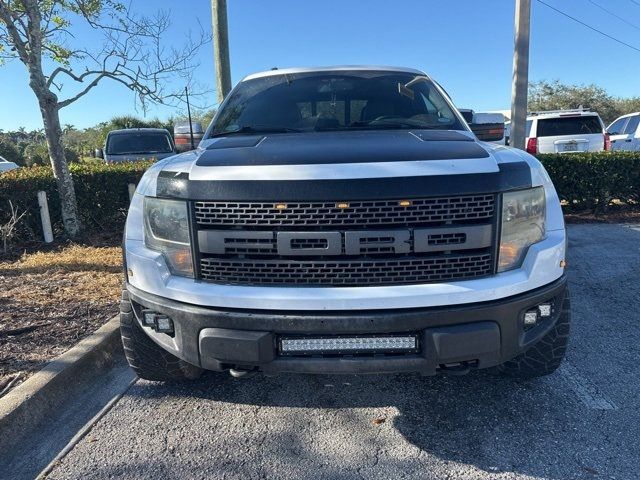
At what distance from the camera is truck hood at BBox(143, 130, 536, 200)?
2.25 meters

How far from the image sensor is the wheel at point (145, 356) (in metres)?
2.74

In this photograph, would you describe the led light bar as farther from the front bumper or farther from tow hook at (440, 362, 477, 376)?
tow hook at (440, 362, 477, 376)

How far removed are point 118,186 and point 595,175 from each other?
8033mm

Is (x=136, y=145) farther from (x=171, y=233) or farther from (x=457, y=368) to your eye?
(x=457, y=368)

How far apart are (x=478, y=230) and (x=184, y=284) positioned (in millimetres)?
1399

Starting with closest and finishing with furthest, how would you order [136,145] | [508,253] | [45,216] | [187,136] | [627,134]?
[508,253], [187,136], [45,216], [136,145], [627,134]

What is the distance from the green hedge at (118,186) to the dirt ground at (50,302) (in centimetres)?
86

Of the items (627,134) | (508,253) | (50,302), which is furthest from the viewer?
(627,134)

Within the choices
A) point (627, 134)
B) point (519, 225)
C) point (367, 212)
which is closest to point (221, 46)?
point (367, 212)

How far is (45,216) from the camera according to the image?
685 centimetres

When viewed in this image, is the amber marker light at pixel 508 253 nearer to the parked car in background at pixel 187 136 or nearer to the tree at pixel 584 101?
the parked car in background at pixel 187 136

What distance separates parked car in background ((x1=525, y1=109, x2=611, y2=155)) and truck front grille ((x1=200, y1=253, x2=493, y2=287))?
955cm

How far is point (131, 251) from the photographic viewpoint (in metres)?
2.56

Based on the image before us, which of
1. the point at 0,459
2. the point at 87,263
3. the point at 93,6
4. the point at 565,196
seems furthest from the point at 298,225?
the point at 565,196
